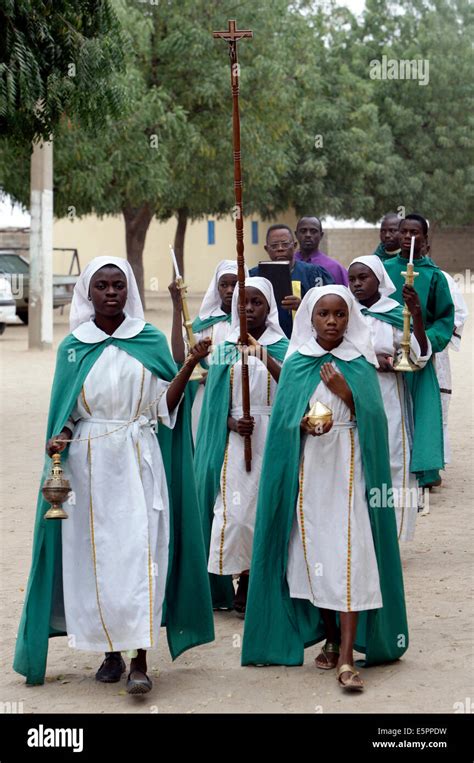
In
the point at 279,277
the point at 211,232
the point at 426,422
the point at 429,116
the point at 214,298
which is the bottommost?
the point at 426,422

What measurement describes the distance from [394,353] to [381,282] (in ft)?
1.51

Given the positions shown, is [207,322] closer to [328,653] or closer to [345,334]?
[345,334]

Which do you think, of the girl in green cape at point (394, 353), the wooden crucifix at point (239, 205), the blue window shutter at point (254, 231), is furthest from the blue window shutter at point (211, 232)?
the wooden crucifix at point (239, 205)

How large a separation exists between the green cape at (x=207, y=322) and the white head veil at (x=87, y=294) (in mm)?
1688

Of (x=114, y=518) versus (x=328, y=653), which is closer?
(x=114, y=518)

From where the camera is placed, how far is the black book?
25.8 ft

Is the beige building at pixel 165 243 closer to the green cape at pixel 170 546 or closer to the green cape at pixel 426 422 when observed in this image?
the green cape at pixel 426 422

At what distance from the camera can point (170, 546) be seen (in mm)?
5895

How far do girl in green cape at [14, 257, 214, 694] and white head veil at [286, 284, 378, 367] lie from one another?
20.2 inches

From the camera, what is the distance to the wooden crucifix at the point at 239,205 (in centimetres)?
587

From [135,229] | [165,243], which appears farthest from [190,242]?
[135,229]

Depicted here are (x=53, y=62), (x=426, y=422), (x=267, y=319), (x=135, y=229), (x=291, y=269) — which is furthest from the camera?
(x=135, y=229)

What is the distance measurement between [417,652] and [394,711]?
3.07ft
